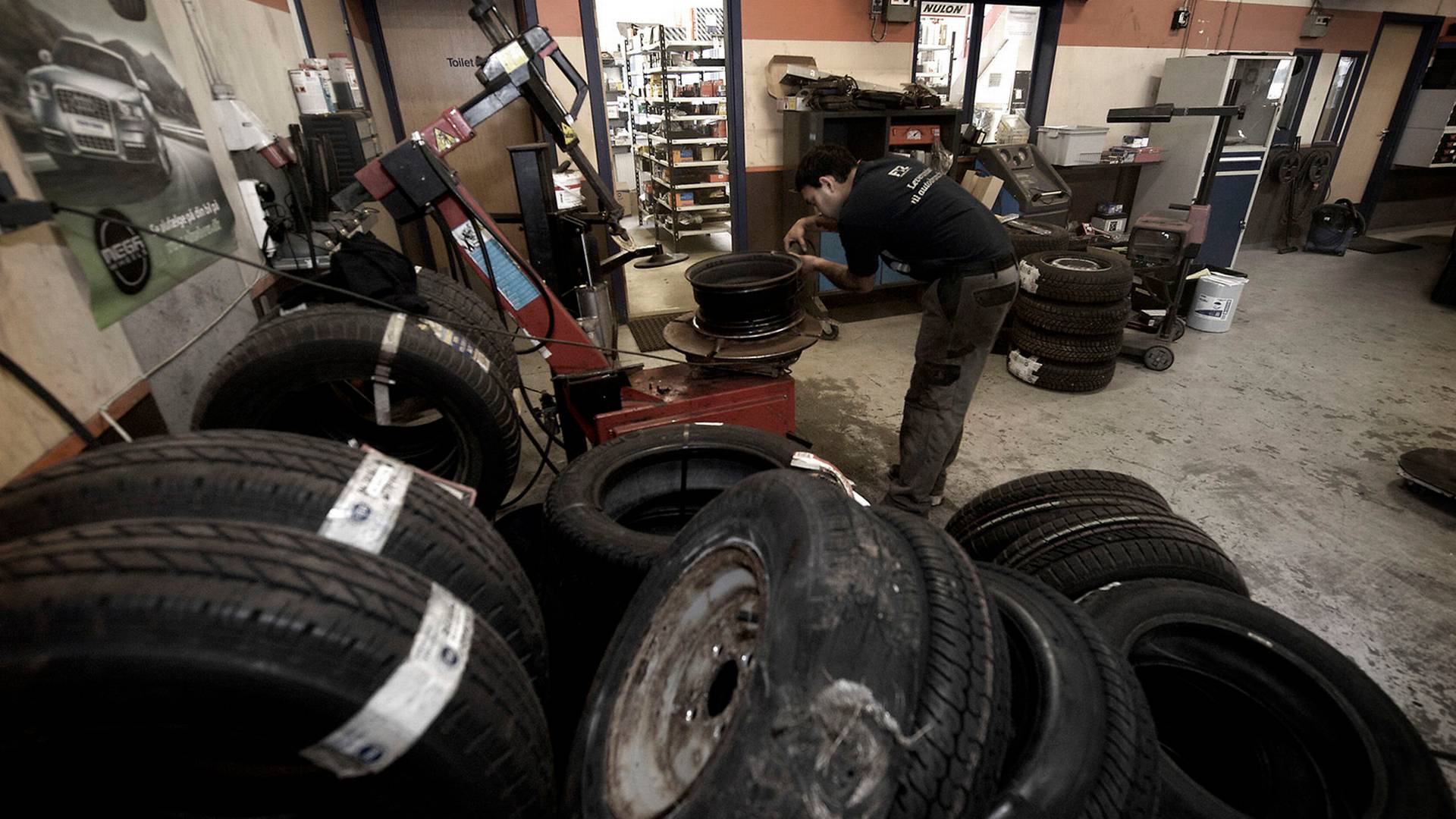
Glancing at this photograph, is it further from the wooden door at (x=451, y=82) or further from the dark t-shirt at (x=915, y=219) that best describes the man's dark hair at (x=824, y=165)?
the wooden door at (x=451, y=82)

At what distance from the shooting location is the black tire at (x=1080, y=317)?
3535mm

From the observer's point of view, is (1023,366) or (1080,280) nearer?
(1080,280)

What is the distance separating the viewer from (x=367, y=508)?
1.03m

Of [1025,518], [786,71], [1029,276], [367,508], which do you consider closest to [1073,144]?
[1029,276]

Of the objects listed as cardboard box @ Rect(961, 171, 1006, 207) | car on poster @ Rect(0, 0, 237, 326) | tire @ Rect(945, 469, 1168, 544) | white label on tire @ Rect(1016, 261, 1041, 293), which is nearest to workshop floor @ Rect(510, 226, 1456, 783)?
white label on tire @ Rect(1016, 261, 1041, 293)

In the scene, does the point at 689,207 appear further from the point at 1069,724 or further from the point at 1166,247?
the point at 1069,724

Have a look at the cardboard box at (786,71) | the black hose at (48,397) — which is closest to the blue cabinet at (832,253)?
the cardboard box at (786,71)

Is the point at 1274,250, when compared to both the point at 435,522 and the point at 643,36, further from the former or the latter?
the point at 435,522

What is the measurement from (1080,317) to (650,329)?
3093 millimetres

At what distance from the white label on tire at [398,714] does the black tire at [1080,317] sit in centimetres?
375

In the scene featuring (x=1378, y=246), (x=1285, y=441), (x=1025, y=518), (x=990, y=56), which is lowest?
(x=1285, y=441)

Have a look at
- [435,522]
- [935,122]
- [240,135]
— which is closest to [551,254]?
[240,135]

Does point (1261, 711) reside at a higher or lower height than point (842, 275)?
lower

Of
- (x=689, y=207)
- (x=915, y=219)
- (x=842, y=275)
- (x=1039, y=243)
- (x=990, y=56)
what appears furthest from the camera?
(x=689, y=207)
